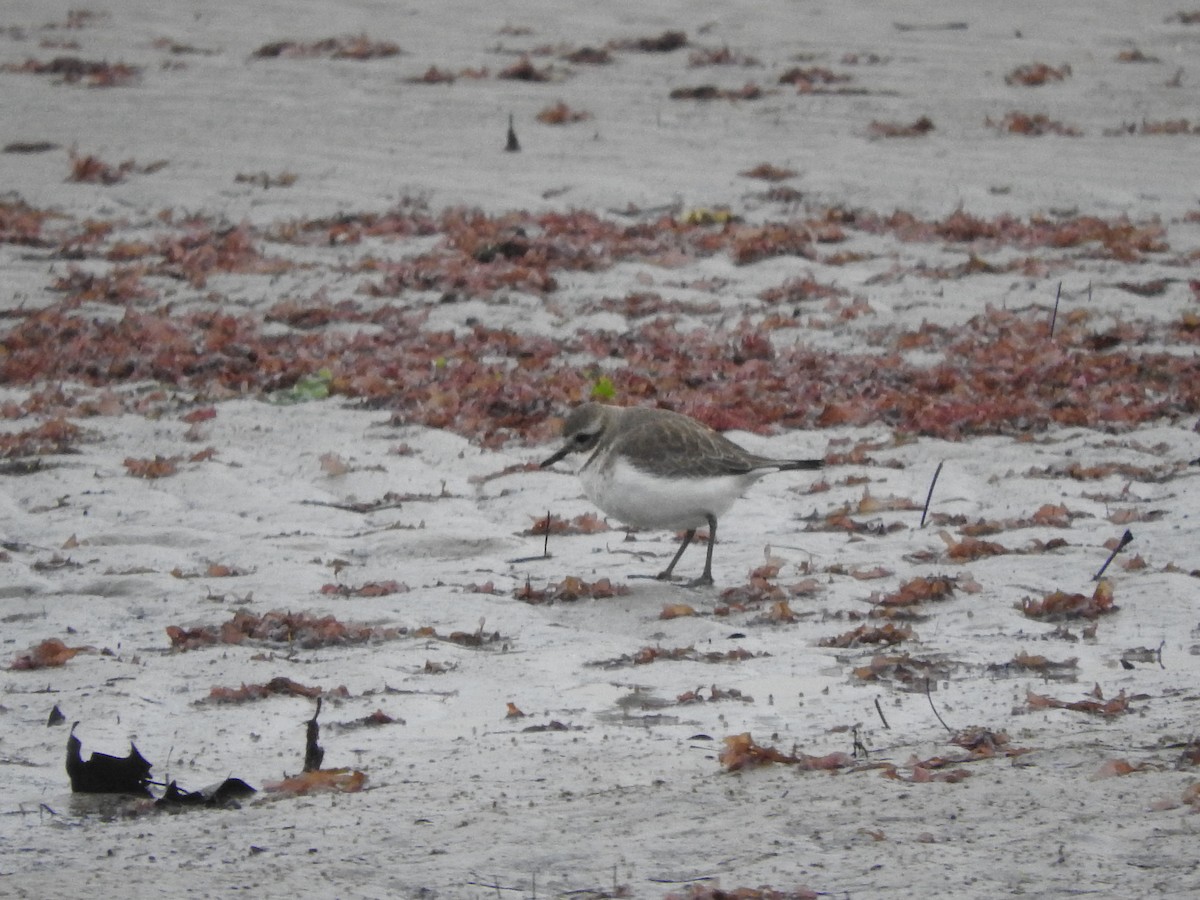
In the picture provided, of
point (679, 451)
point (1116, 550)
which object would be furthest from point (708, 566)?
point (1116, 550)

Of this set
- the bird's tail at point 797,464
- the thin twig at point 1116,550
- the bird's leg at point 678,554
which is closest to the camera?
the thin twig at point 1116,550

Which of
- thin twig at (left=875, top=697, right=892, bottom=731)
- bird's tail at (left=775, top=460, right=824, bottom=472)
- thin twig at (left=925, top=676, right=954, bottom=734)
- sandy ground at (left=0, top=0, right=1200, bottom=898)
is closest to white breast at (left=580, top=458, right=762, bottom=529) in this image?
bird's tail at (left=775, top=460, right=824, bottom=472)

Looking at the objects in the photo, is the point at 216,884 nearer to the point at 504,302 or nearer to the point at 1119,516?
the point at 1119,516

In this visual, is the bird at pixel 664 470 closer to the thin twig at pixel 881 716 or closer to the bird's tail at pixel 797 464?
the bird's tail at pixel 797 464

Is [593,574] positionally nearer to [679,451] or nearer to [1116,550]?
[679,451]

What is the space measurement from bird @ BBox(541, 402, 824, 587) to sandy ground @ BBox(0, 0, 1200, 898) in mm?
280

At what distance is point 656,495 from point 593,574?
0.46 metres

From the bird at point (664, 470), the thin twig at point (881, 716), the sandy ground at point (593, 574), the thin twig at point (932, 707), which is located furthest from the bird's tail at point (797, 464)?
the thin twig at point (881, 716)

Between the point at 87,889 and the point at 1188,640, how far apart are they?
3.62 m

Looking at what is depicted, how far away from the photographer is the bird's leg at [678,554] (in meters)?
7.27

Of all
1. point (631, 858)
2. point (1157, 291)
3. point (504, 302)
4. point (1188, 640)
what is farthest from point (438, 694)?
point (1157, 291)

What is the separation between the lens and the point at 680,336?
1059cm

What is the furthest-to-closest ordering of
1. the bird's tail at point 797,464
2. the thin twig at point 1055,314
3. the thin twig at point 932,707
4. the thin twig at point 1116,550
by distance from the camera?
the thin twig at point 1055,314 < the bird's tail at point 797,464 < the thin twig at point 1116,550 < the thin twig at point 932,707

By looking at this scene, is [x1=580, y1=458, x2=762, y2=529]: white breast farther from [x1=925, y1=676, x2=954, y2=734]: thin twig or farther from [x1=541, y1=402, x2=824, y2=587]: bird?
[x1=925, y1=676, x2=954, y2=734]: thin twig
